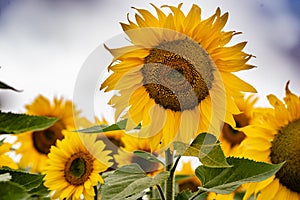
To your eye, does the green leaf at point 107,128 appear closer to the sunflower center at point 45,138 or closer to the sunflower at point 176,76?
the sunflower at point 176,76

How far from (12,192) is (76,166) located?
1221 mm

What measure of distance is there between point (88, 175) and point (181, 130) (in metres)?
0.53

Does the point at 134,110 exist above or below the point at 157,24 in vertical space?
below

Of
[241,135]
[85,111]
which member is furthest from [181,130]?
[241,135]

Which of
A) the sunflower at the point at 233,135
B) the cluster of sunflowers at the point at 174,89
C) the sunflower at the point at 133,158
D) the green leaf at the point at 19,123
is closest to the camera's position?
the green leaf at the point at 19,123

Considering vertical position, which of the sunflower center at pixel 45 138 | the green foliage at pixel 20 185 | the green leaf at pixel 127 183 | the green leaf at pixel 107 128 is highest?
the sunflower center at pixel 45 138

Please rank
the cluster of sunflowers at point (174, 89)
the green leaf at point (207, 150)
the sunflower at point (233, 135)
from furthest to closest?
the sunflower at point (233, 135) → the cluster of sunflowers at point (174, 89) → the green leaf at point (207, 150)

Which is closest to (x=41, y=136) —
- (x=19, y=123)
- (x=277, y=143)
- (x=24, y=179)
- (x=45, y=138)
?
(x=45, y=138)

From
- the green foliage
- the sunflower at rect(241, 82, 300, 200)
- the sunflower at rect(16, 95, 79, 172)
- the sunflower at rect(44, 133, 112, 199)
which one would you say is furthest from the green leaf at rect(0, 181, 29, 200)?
the sunflower at rect(16, 95, 79, 172)

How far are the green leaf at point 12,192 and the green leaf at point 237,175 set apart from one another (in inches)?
25.5

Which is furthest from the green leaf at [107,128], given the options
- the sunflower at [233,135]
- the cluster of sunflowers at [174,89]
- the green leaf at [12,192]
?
the sunflower at [233,135]

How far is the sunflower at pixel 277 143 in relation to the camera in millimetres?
1684

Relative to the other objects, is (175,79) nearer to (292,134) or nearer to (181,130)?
(181,130)

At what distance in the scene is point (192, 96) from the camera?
4.30ft
